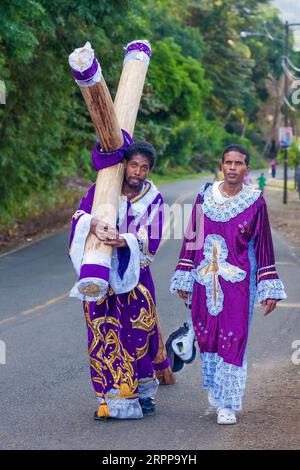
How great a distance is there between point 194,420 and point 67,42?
48.5 ft

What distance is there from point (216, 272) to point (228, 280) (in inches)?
4.2

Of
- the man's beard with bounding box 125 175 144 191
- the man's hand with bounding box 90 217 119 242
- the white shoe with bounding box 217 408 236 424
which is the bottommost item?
the white shoe with bounding box 217 408 236 424

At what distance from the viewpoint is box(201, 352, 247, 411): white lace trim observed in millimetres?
6934

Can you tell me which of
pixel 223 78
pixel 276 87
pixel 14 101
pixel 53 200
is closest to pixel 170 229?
pixel 53 200

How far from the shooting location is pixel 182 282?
7172mm

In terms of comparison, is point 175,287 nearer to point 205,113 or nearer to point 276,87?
point 205,113

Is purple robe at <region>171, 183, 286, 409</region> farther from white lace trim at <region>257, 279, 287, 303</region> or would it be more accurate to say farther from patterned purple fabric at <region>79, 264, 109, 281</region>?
patterned purple fabric at <region>79, 264, 109, 281</region>

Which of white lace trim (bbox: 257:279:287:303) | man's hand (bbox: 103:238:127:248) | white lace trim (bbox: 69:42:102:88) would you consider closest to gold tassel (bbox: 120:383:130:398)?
man's hand (bbox: 103:238:127:248)

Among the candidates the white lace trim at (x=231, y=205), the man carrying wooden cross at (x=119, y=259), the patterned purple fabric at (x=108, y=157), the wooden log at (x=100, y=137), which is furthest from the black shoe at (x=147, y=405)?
the patterned purple fabric at (x=108, y=157)

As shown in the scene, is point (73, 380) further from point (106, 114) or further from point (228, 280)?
point (106, 114)

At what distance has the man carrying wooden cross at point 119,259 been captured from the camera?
6715 mm

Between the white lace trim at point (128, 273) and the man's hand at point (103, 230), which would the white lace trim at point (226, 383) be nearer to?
the white lace trim at point (128, 273)

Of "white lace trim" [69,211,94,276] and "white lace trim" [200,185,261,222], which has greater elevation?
"white lace trim" [200,185,261,222]

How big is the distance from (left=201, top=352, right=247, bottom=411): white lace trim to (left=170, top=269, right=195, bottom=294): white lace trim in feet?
1.62
